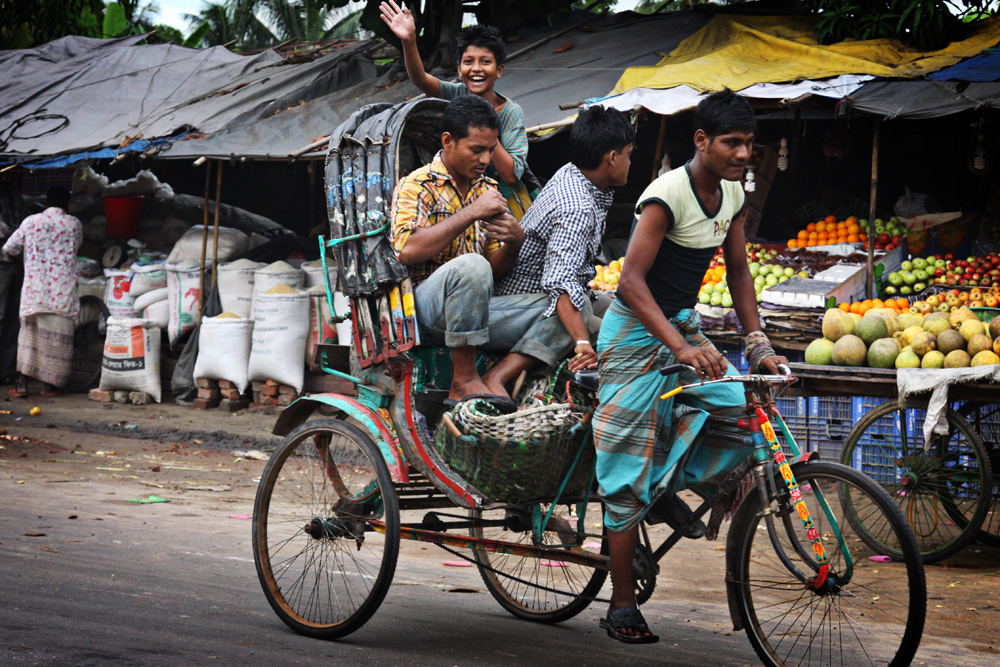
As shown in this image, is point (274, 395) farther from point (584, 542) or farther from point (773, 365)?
point (773, 365)

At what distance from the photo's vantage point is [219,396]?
11008mm

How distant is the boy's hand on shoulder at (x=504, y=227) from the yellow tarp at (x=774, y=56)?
4.95 meters

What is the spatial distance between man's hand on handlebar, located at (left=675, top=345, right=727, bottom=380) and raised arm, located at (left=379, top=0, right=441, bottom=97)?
2030mm

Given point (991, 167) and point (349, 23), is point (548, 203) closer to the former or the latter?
point (991, 167)

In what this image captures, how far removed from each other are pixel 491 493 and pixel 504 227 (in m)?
1.00

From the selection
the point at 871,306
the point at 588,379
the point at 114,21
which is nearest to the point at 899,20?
the point at 871,306

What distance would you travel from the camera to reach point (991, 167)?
959cm

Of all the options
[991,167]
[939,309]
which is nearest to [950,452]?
[939,309]

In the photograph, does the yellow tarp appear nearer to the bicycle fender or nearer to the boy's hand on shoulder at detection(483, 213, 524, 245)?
the boy's hand on shoulder at detection(483, 213, 524, 245)

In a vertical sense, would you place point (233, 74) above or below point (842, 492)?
above

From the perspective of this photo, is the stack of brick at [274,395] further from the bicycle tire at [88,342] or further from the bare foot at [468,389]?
the bare foot at [468,389]

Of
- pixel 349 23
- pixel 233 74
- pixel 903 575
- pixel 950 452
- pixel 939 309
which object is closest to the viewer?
Answer: pixel 903 575

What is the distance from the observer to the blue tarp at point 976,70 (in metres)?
7.78

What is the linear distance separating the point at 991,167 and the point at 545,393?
7550mm
